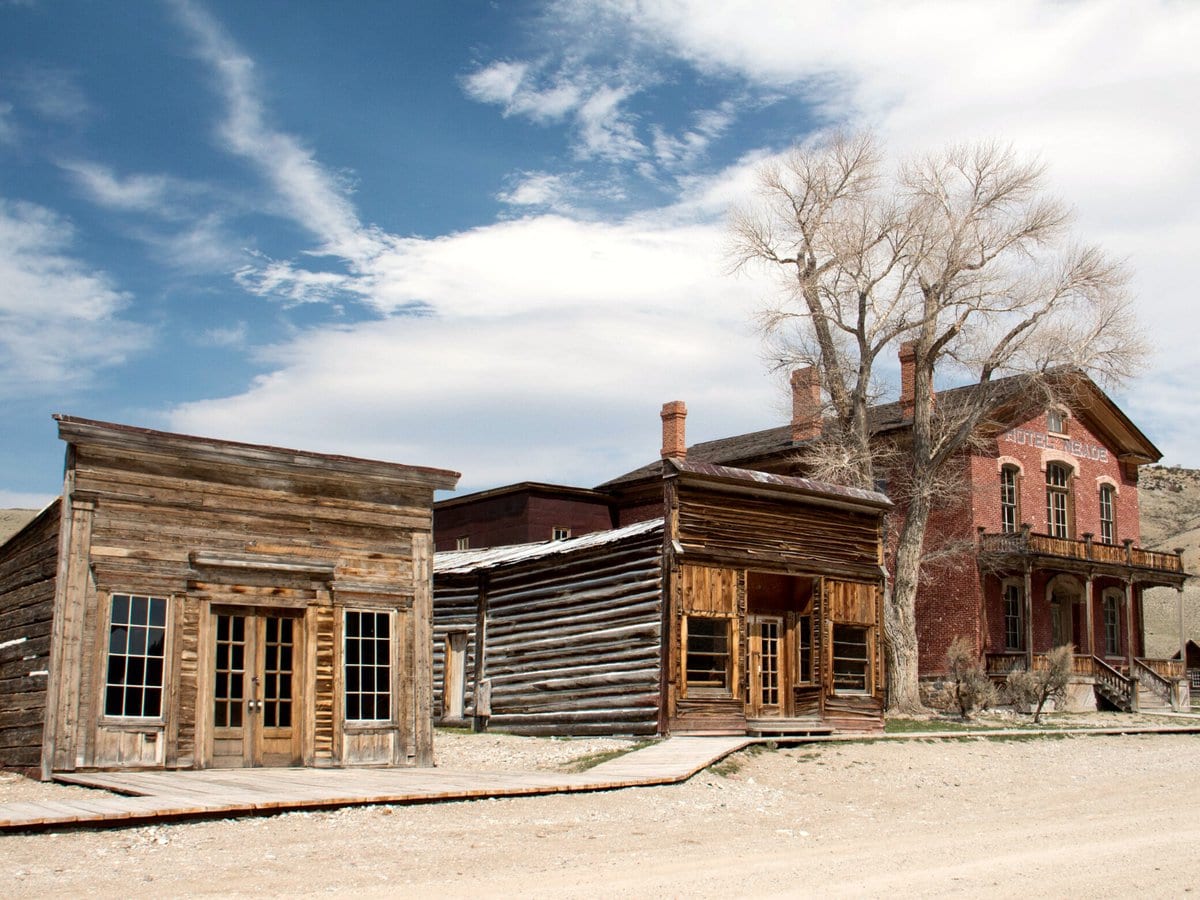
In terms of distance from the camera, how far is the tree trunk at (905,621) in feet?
95.6

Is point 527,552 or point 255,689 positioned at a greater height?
point 527,552

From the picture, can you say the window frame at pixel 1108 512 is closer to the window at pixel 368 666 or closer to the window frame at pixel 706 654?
the window frame at pixel 706 654

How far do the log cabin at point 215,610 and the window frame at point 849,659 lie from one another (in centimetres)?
855

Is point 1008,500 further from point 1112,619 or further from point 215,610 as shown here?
point 215,610

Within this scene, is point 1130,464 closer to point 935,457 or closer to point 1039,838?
point 935,457

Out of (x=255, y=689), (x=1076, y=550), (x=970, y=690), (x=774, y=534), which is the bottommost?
(x=970, y=690)

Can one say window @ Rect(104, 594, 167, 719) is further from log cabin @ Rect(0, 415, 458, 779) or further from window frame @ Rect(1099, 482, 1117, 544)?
window frame @ Rect(1099, 482, 1117, 544)

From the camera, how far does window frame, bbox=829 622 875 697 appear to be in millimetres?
22406

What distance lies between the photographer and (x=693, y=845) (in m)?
10.9

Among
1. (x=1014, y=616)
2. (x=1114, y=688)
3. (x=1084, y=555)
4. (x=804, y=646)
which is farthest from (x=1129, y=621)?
(x=804, y=646)

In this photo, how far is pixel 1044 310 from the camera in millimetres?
30312

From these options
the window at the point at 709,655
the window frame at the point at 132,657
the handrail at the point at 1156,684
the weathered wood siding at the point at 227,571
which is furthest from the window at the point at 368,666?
the handrail at the point at 1156,684

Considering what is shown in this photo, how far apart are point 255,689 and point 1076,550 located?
26208mm

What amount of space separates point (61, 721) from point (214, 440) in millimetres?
3491
